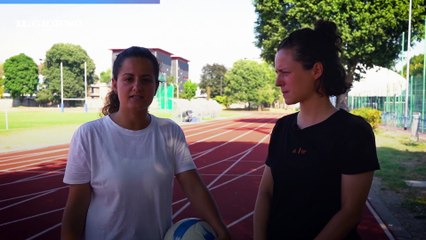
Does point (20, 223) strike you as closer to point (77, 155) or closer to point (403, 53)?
point (77, 155)

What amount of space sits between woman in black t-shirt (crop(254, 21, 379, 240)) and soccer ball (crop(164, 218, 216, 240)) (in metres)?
0.27

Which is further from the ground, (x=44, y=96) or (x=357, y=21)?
(x=357, y=21)

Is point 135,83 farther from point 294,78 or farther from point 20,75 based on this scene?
point 20,75

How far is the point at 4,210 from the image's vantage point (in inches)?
257

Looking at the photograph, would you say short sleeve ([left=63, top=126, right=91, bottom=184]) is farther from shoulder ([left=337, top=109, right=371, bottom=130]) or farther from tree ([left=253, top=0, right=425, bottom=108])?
tree ([left=253, top=0, right=425, bottom=108])

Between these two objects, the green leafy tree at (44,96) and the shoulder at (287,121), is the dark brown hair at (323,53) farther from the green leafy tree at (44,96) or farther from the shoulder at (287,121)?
the green leafy tree at (44,96)

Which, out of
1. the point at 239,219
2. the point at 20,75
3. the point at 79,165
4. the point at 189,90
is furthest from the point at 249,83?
the point at 79,165

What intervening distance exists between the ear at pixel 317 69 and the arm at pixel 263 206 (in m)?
0.53

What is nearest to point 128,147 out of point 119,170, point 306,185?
point 119,170

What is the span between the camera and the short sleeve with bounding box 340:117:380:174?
5.40 feet

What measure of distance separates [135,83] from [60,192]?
6.53 meters

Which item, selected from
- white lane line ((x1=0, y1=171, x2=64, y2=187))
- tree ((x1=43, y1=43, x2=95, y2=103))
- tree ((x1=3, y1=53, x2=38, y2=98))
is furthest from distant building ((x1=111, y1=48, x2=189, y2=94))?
white lane line ((x1=0, y1=171, x2=64, y2=187))

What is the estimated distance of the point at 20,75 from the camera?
65.3m

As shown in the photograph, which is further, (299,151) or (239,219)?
(239,219)
